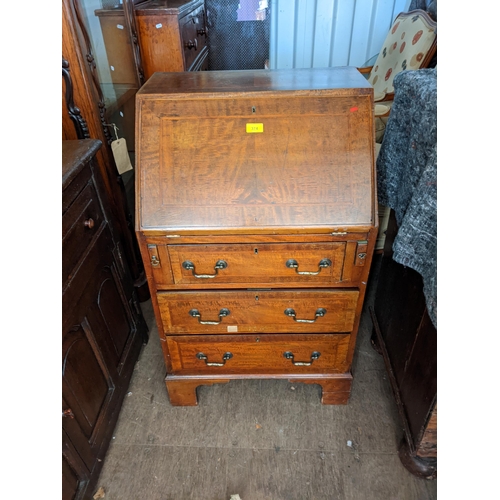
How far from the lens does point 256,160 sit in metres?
1.09

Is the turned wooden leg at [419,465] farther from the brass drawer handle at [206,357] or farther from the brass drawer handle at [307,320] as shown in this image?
the brass drawer handle at [206,357]

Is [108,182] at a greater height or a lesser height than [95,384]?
greater

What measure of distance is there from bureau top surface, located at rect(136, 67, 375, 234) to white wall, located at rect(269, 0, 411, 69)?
1.64m

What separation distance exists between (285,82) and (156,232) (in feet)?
1.94

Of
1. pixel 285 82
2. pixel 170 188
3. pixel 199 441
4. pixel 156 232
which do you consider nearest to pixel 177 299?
pixel 156 232

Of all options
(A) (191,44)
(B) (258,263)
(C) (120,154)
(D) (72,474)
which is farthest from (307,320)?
(A) (191,44)

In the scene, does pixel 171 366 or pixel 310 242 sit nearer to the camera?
pixel 310 242

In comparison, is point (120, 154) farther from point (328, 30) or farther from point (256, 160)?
point (328, 30)

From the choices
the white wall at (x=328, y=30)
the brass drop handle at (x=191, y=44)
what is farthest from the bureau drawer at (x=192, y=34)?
the white wall at (x=328, y=30)

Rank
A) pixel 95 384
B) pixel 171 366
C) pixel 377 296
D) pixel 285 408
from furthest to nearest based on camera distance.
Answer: pixel 377 296
pixel 285 408
pixel 171 366
pixel 95 384

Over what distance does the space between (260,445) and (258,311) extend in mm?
572

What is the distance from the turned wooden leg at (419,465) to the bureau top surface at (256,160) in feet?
2.85

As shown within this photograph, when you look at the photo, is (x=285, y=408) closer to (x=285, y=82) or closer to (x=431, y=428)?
(x=431, y=428)

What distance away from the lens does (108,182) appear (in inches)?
64.4
